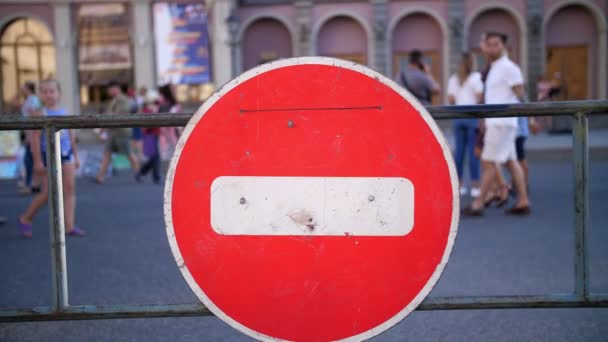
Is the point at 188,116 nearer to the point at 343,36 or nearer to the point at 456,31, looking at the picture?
the point at 456,31

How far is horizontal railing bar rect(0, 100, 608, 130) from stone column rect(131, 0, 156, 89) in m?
25.2

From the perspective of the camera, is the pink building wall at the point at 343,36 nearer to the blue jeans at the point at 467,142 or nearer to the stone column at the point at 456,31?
the stone column at the point at 456,31

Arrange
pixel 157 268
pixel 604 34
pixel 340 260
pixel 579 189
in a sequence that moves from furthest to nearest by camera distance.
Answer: pixel 604 34, pixel 157 268, pixel 579 189, pixel 340 260

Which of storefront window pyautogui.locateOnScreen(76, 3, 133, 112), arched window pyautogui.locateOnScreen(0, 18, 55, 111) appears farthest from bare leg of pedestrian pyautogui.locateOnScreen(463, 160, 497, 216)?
arched window pyautogui.locateOnScreen(0, 18, 55, 111)

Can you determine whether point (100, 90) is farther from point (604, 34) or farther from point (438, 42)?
point (604, 34)

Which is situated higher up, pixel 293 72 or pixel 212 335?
pixel 293 72

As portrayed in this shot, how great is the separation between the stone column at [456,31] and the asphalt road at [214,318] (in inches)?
752

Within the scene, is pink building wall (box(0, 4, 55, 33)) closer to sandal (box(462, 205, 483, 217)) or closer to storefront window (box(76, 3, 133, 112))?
storefront window (box(76, 3, 133, 112))

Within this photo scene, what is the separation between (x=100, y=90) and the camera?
2783cm

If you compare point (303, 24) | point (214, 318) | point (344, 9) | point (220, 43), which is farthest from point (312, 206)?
point (344, 9)

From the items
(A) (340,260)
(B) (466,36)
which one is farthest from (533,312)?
(B) (466,36)

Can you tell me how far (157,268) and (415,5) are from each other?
2436cm

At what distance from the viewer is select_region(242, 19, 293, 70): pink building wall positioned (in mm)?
28609

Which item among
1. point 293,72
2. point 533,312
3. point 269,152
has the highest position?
point 293,72
